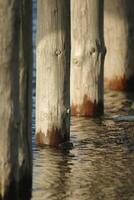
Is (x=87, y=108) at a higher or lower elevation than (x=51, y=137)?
higher

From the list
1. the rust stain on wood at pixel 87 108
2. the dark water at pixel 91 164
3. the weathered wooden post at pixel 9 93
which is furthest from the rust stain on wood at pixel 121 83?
the weathered wooden post at pixel 9 93

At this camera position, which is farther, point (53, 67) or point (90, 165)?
point (53, 67)

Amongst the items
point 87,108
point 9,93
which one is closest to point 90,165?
point 9,93

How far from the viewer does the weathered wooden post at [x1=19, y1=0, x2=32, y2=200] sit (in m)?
8.63

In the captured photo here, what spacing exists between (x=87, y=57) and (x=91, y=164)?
8.55 feet

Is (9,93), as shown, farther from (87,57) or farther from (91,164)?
(87,57)

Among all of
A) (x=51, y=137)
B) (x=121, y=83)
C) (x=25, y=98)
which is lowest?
(x=51, y=137)

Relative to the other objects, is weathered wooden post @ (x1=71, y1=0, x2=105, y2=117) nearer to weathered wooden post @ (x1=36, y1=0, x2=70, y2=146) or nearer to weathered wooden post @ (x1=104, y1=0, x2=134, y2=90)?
weathered wooden post @ (x1=36, y1=0, x2=70, y2=146)

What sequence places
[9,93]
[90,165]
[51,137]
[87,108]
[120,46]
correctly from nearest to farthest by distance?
[9,93], [90,165], [51,137], [87,108], [120,46]

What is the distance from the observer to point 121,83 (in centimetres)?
1566

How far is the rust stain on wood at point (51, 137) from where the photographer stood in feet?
37.0

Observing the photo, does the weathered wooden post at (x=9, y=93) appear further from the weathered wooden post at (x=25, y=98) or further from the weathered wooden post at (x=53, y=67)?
the weathered wooden post at (x=53, y=67)

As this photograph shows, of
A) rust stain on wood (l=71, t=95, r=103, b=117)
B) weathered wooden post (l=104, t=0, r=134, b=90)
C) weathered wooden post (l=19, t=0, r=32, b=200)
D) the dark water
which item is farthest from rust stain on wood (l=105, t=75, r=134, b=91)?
weathered wooden post (l=19, t=0, r=32, b=200)

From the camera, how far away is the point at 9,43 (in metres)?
8.29
